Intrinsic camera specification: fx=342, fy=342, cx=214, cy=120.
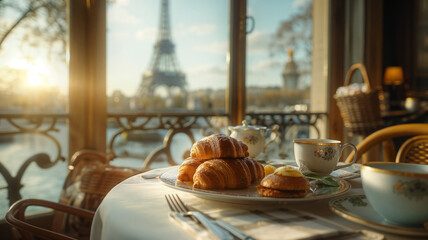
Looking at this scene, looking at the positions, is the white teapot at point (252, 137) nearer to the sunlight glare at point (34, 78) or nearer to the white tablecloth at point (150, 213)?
the white tablecloth at point (150, 213)

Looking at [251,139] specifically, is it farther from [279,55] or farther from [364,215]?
[279,55]

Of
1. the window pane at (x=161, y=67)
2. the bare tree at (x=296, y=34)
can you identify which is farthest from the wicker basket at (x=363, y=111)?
the window pane at (x=161, y=67)

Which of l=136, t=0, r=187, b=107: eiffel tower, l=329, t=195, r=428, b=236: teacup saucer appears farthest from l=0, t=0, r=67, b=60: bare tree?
l=329, t=195, r=428, b=236: teacup saucer

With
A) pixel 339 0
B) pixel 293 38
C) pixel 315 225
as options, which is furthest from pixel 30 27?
pixel 339 0

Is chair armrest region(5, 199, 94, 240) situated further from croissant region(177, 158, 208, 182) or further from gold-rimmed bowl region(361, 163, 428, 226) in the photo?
gold-rimmed bowl region(361, 163, 428, 226)

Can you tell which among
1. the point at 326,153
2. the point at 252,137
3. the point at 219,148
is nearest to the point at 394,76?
the point at 252,137

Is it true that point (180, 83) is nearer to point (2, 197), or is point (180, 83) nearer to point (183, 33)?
point (183, 33)
